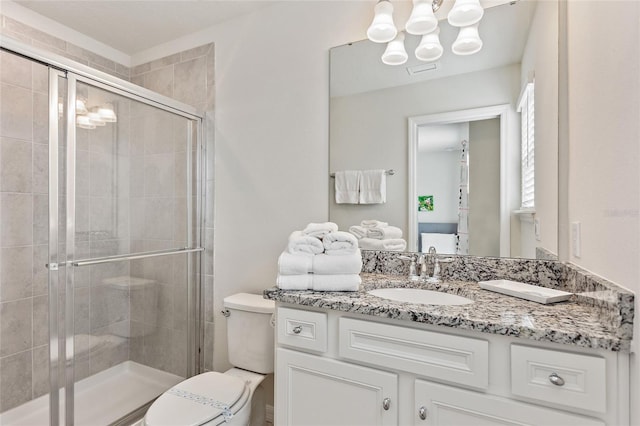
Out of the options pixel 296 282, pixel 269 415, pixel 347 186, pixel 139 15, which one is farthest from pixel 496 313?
pixel 139 15

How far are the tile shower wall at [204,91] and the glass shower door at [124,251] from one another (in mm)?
73

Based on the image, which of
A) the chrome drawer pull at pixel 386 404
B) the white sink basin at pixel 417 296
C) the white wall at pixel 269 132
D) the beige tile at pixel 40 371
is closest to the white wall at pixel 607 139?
the white sink basin at pixel 417 296

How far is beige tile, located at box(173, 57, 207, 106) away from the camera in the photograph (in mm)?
2254

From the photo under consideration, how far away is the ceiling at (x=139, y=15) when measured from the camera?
1.96 m

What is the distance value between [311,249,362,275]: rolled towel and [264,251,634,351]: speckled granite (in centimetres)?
9

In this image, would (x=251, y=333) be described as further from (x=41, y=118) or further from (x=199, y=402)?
(x=41, y=118)

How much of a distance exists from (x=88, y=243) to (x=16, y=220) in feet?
1.57

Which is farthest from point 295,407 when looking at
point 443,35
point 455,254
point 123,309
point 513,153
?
point 443,35

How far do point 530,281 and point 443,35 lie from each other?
1149mm

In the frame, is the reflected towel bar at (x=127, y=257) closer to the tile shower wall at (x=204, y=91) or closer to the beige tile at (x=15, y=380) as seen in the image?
the tile shower wall at (x=204, y=91)

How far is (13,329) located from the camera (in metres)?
1.72

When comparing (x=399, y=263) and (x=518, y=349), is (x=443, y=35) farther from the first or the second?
(x=518, y=349)

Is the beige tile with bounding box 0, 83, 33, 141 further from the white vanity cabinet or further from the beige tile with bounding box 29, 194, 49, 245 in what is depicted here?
the white vanity cabinet

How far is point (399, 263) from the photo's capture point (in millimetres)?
1610
